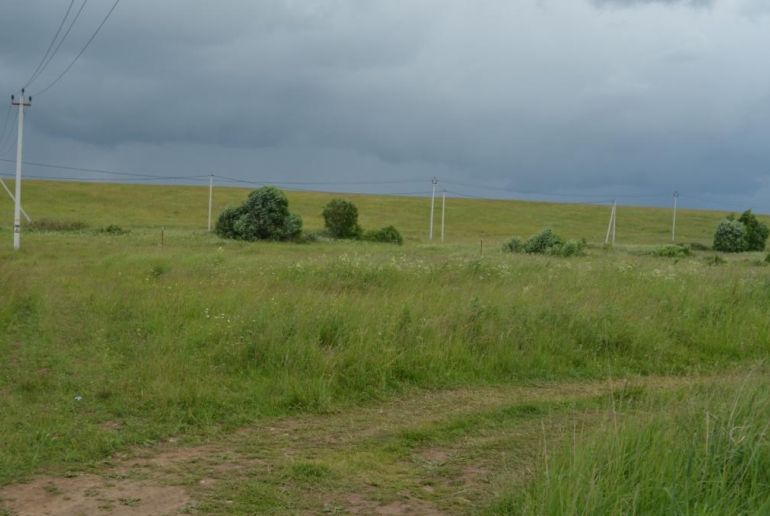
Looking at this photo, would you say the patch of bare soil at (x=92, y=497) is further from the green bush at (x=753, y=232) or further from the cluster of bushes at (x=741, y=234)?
the green bush at (x=753, y=232)

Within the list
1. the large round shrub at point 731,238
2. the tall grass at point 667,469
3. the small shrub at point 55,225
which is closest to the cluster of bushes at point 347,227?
the small shrub at point 55,225

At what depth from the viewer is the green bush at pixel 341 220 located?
1532 inches

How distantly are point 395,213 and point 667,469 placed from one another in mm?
68224

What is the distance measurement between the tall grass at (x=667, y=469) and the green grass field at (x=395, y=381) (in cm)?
2

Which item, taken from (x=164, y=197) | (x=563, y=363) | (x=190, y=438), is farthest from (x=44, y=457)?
(x=164, y=197)

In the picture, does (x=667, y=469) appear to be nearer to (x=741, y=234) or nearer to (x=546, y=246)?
(x=546, y=246)

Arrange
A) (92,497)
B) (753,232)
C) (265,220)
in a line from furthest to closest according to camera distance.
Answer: (753,232), (265,220), (92,497)

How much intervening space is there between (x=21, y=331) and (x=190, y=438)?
204 inches

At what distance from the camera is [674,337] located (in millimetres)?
10711

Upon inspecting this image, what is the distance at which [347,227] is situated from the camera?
39.2m

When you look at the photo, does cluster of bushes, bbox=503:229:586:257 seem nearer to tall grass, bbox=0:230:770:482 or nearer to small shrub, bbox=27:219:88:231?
tall grass, bbox=0:230:770:482

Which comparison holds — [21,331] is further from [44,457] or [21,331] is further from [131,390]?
[44,457]

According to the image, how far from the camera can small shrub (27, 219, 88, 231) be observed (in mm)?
40875

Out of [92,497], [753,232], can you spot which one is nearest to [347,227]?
[753,232]
